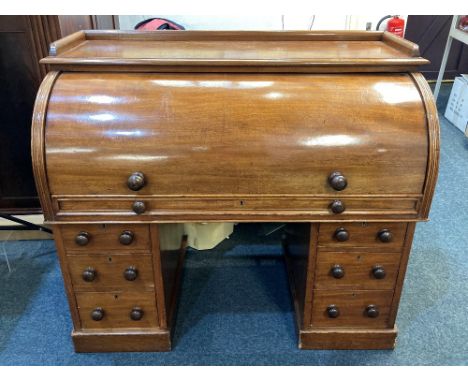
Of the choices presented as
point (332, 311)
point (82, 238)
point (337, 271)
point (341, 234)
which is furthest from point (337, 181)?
point (82, 238)

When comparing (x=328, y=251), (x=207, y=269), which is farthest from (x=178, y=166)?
(x=207, y=269)

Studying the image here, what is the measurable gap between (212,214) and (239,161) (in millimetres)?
196

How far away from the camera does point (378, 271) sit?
1.47 meters

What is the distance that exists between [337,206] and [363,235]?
0.19m

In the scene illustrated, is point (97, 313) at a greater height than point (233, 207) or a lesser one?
lesser

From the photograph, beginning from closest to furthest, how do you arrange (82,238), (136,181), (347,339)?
(136,181)
(82,238)
(347,339)

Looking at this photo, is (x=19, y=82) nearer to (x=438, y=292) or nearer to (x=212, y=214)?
(x=212, y=214)

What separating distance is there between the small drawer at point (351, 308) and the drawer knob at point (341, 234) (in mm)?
247

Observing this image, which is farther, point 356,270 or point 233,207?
point 356,270

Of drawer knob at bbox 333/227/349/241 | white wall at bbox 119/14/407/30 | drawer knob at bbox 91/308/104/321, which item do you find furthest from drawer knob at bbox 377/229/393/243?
white wall at bbox 119/14/407/30

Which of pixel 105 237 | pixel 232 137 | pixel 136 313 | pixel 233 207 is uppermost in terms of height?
pixel 232 137

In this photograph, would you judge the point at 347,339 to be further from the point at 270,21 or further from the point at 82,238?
the point at 270,21

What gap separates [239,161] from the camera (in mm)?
1258

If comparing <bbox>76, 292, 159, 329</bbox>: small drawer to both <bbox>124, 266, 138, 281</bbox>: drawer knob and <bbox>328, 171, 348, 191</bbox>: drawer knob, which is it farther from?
<bbox>328, 171, 348, 191</bbox>: drawer knob
